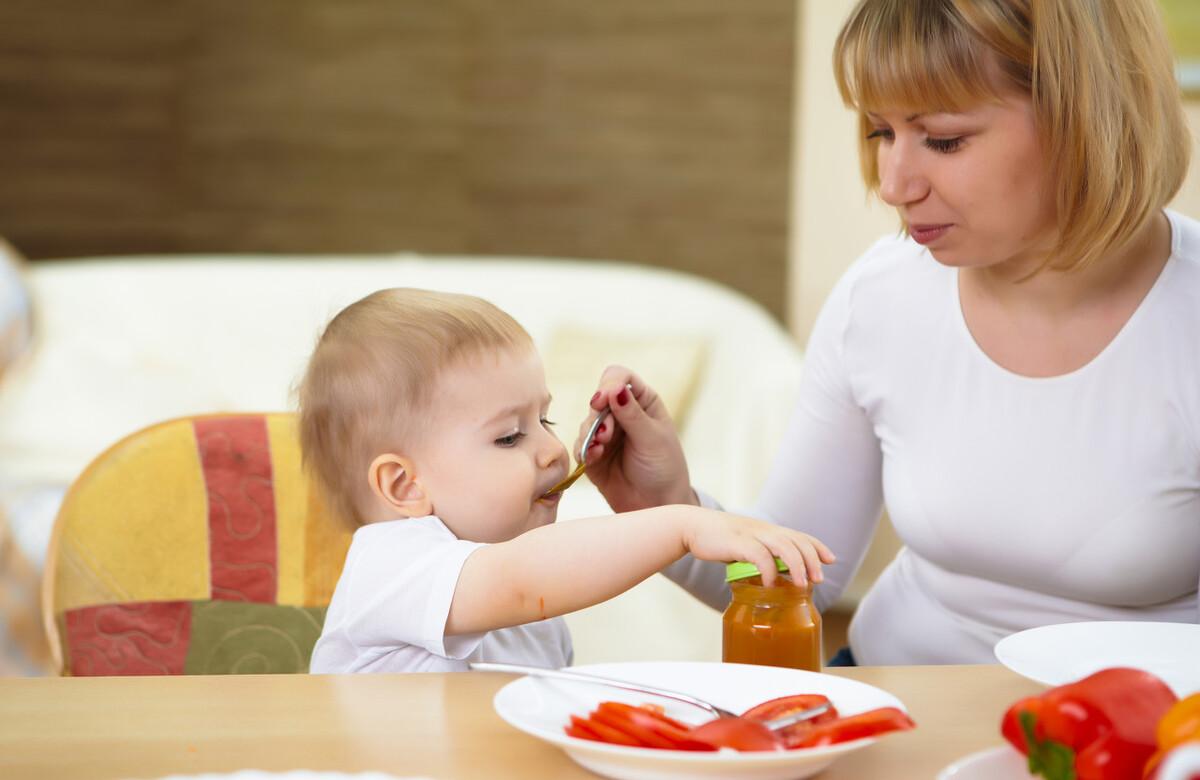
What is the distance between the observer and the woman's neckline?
1221 mm

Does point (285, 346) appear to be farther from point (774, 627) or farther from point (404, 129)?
point (774, 627)

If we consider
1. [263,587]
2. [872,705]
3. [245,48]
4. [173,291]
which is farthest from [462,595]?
[245,48]

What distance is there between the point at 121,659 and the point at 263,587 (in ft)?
0.49

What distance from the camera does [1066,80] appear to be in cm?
111

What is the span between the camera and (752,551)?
887 millimetres

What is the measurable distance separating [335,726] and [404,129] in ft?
12.1

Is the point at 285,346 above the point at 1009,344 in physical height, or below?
below

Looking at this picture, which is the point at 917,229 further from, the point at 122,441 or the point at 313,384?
the point at 122,441

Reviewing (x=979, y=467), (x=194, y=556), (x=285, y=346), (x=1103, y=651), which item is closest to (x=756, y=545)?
(x=1103, y=651)

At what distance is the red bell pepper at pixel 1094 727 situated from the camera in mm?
623

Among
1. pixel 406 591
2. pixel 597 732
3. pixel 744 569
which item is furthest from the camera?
pixel 406 591

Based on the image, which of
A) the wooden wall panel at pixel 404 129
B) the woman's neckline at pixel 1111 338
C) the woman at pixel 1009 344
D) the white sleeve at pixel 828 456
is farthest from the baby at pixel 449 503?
the wooden wall panel at pixel 404 129

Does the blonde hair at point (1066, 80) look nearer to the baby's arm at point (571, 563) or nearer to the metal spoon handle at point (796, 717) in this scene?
the baby's arm at point (571, 563)

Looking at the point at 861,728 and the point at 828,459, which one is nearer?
the point at 861,728
